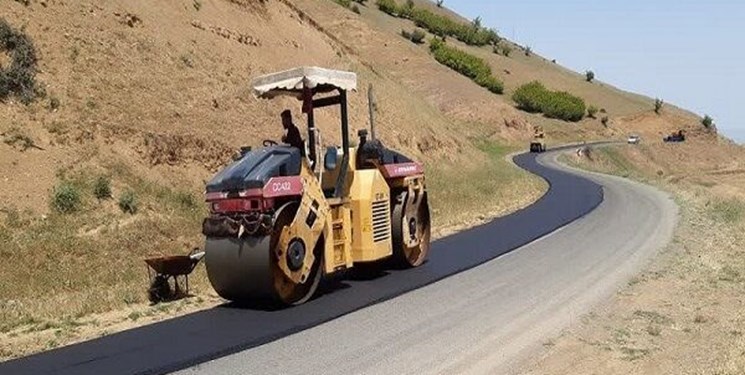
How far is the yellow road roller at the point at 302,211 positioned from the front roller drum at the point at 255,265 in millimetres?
12

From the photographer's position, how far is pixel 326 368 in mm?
7336

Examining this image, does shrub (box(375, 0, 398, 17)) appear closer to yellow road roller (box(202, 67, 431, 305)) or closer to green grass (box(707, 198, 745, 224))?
green grass (box(707, 198, 745, 224))

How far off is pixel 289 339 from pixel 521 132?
245ft

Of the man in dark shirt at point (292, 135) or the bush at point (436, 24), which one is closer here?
the man in dark shirt at point (292, 135)

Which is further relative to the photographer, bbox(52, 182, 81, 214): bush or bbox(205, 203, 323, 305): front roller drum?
bbox(52, 182, 81, 214): bush

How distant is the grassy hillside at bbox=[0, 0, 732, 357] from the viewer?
15.6 m

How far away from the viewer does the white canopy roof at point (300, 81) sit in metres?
10.5

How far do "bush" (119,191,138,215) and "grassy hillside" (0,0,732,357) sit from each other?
0.03 meters

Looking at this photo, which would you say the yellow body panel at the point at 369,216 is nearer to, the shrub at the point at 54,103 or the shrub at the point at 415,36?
the shrub at the point at 54,103

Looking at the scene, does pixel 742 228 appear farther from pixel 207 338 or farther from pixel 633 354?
pixel 207 338

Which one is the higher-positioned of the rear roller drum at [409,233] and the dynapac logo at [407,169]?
the dynapac logo at [407,169]

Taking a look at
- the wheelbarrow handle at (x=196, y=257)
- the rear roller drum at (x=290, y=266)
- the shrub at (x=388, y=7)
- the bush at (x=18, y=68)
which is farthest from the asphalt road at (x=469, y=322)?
the shrub at (x=388, y=7)

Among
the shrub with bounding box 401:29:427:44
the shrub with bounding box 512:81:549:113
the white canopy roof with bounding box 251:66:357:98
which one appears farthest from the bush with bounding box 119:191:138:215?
the shrub with bounding box 401:29:427:44

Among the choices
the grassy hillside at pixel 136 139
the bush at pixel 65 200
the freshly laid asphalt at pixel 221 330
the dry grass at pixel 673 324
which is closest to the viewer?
the freshly laid asphalt at pixel 221 330
